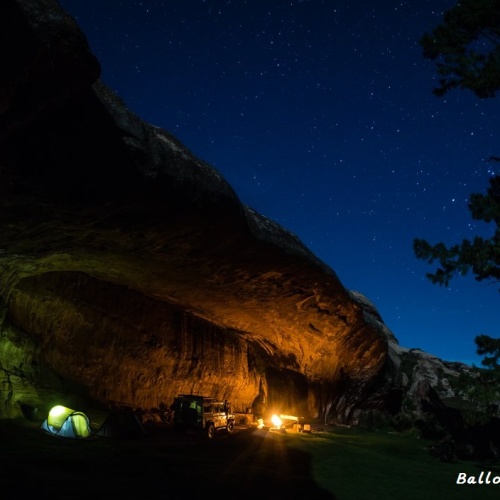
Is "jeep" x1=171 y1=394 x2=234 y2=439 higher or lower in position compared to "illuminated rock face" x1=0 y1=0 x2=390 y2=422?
lower

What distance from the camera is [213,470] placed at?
10.9 meters

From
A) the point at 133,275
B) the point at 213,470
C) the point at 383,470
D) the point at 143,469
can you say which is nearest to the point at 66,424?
the point at 143,469

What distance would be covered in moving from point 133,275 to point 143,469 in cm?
Result: 878

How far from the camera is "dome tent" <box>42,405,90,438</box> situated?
13352 mm

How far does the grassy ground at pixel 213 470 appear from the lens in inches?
332

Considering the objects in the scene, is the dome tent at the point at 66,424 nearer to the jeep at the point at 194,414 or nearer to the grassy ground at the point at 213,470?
the grassy ground at the point at 213,470

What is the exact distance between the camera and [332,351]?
79.4 feet

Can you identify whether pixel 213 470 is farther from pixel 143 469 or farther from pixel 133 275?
pixel 133 275

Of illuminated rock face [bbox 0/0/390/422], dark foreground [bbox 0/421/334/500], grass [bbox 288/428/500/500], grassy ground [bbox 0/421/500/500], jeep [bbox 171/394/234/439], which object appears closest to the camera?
dark foreground [bbox 0/421/334/500]

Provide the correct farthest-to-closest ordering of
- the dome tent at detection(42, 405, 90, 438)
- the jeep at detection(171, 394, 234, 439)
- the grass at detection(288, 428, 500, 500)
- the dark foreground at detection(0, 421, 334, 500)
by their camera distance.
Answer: the jeep at detection(171, 394, 234, 439) → the dome tent at detection(42, 405, 90, 438) → the grass at detection(288, 428, 500, 500) → the dark foreground at detection(0, 421, 334, 500)

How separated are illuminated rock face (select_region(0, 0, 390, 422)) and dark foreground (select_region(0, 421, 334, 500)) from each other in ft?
11.9

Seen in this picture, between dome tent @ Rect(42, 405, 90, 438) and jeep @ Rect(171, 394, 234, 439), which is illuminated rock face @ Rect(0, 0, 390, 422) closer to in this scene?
dome tent @ Rect(42, 405, 90, 438)

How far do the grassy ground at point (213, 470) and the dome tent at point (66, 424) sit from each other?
1.50ft

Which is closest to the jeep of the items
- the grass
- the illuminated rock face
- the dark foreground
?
the dark foreground
